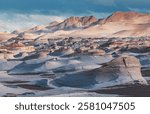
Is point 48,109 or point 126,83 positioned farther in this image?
point 126,83

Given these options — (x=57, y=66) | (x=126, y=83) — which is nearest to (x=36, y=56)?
(x=57, y=66)

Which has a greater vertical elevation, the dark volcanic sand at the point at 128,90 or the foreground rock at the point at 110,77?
the foreground rock at the point at 110,77

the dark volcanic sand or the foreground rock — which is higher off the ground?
the foreground rock

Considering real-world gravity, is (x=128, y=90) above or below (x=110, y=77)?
below

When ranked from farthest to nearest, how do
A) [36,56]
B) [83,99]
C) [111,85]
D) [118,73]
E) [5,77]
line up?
[36,56], [5,77], [118,73], [111,85], [83,99]

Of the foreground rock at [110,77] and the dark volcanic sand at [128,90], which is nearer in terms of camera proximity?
the dark volcanic sand at [128,90]

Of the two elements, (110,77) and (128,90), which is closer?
(128,90)

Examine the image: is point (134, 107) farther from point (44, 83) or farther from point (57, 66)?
point (57, 66)

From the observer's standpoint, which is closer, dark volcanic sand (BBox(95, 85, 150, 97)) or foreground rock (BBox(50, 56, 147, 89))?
dark volcanic sand (BBox(95, 85, 150, 97))
